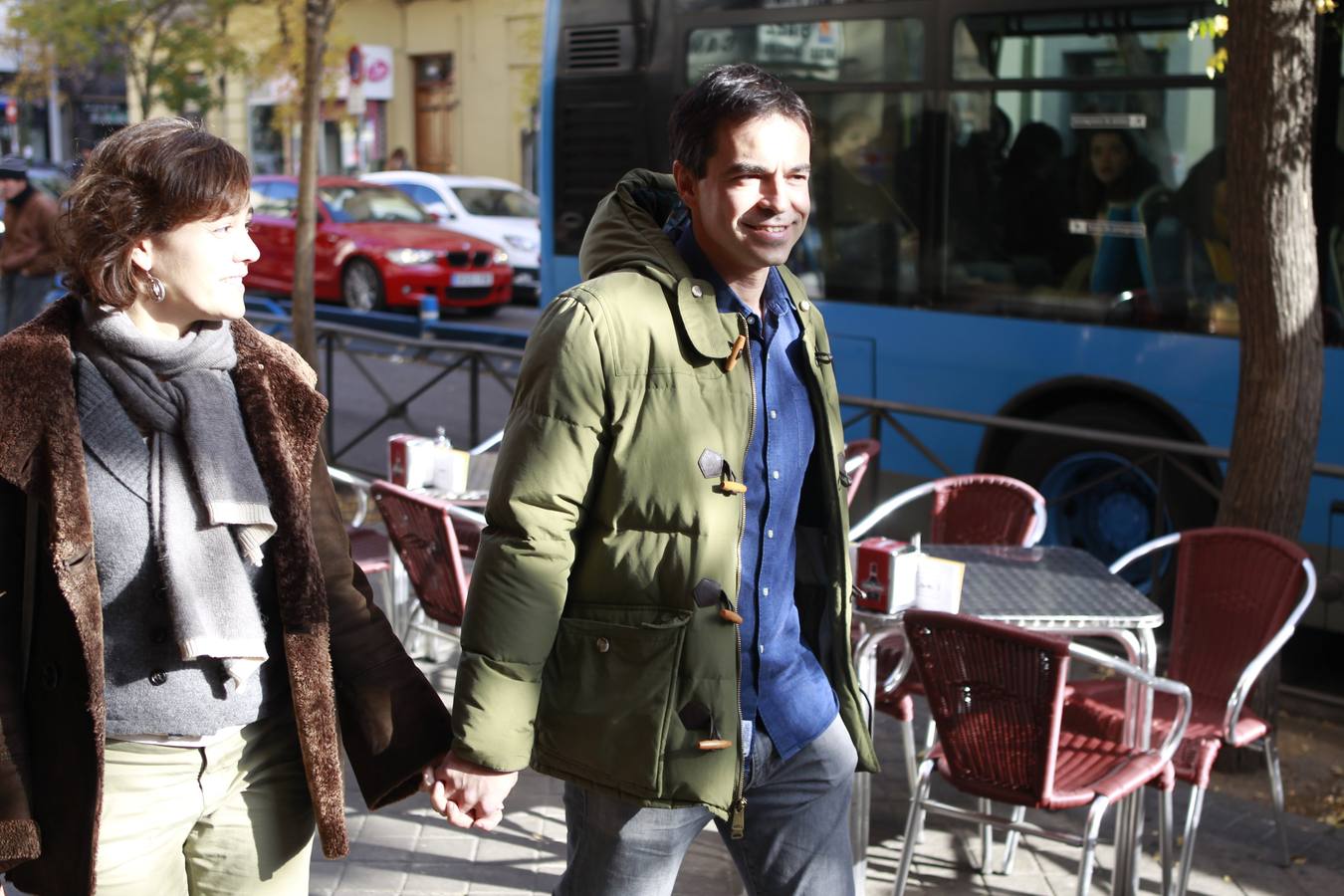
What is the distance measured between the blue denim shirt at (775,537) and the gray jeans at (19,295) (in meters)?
10.2

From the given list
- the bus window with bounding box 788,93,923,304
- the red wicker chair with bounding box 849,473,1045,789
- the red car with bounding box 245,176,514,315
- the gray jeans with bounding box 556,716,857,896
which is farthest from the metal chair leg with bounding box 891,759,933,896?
the red car with bounding box 245,176,514,315

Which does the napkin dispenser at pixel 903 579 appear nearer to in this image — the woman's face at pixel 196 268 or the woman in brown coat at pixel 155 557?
the woman in brown coat at pixel 155 557

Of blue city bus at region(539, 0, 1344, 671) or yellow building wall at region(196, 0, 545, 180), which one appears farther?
yellow building wall at region(196, 0, 545, 180)

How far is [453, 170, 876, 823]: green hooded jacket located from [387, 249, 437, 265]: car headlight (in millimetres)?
16406

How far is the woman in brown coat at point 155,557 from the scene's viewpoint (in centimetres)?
213

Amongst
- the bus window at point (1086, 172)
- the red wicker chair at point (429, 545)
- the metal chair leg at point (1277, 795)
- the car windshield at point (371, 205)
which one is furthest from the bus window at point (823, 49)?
the car windshield at point (371, 205)

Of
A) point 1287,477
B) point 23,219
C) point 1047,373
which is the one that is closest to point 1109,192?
point 1047,373

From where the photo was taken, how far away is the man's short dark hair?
2350mm

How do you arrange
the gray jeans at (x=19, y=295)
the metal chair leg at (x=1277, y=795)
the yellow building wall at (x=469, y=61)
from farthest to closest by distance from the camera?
the yellow building wall at (x=469, y=61)
the gray jeans at (x=19, y=295)
the metal chair leg at (x=1277, y=795)

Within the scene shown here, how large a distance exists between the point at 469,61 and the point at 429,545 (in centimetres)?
2692

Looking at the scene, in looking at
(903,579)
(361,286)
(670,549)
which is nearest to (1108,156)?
(903,579)

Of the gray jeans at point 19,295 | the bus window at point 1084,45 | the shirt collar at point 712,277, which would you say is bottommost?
the gray jeans at point 19,295

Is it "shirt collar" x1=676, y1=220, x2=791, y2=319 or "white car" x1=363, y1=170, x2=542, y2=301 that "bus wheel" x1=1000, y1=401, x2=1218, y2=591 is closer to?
"shirt collar" x1=676, y1=220, x2=791, y2=319

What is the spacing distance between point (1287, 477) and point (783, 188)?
10.0ft
